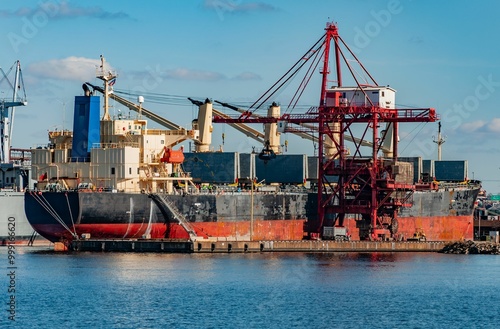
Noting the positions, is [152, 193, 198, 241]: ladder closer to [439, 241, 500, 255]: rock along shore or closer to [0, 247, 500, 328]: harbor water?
[0, 247, 500, 328]: harbor water

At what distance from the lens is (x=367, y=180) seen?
3526 inches

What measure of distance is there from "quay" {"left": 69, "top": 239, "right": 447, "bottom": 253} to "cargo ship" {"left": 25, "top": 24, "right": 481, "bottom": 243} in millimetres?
1709

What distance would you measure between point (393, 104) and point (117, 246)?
25.9 meters

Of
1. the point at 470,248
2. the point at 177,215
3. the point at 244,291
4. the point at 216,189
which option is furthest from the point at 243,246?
the point at 244,291

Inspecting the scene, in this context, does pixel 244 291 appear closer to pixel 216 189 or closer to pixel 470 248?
pixel 216 189

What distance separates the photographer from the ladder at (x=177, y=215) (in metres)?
82.2

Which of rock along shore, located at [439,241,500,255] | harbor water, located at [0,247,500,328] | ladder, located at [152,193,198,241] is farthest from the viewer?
rock along shore, located at [439,241,500,255]

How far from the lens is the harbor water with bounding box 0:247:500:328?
53000 millimetres

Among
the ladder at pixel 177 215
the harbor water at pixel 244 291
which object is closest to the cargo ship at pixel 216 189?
the ladder at pixel 177 215

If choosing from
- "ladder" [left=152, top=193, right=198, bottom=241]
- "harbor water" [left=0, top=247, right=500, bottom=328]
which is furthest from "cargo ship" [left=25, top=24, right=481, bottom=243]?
"harbor water" [left=0, top=247, right=500, bottom=328]

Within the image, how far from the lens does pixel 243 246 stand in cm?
8212

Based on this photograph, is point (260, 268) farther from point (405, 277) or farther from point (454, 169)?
point (454, 169)

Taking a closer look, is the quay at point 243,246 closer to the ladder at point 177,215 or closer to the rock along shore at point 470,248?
the rock along shore at point 470,248

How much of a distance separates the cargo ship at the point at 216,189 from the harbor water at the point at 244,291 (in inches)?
152
